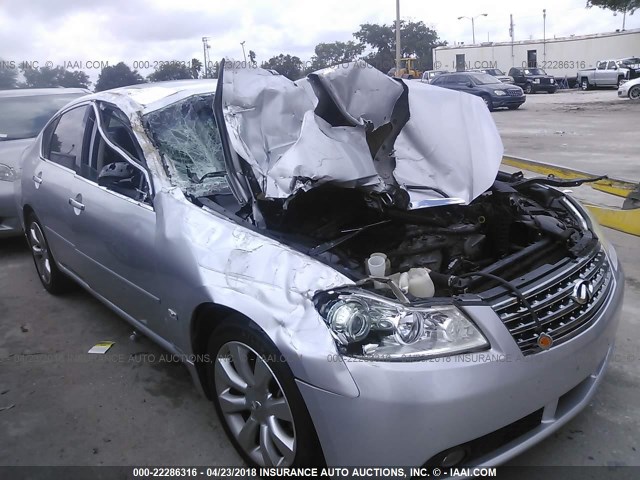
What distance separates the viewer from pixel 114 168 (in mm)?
3088

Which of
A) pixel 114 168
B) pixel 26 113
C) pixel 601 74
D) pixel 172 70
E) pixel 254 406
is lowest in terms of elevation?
pixel 254 406

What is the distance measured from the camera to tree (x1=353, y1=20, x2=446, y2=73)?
4906 centimetres

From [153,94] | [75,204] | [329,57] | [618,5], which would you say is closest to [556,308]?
[153,94]

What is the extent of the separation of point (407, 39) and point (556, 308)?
55681mm

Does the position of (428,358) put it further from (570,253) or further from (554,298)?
(570,253)

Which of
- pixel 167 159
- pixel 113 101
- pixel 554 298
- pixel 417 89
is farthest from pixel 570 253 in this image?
pixel 113 101

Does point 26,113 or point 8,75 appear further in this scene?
point 8,75

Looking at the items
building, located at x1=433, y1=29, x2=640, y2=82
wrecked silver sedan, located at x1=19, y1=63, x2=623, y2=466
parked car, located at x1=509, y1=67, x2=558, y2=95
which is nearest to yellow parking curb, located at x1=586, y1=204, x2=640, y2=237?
wrecked silver sedan, located at x1=19, y1=63, x2=623, y2=466

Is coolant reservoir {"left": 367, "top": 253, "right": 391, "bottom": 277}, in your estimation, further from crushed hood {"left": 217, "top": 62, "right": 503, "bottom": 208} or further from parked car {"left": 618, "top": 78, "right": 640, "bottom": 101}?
parked car {"left": 618, "top": 78, "right": 640, "bottom": 101}

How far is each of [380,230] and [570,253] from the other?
0.85 meters

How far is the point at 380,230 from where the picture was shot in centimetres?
275

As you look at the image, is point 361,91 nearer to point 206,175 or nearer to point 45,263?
point 206,175

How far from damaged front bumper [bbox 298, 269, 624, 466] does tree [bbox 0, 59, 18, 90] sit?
8138mm

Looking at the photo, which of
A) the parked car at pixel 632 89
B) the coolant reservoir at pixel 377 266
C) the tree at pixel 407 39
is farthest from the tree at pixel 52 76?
the tree at pixel 407 39
